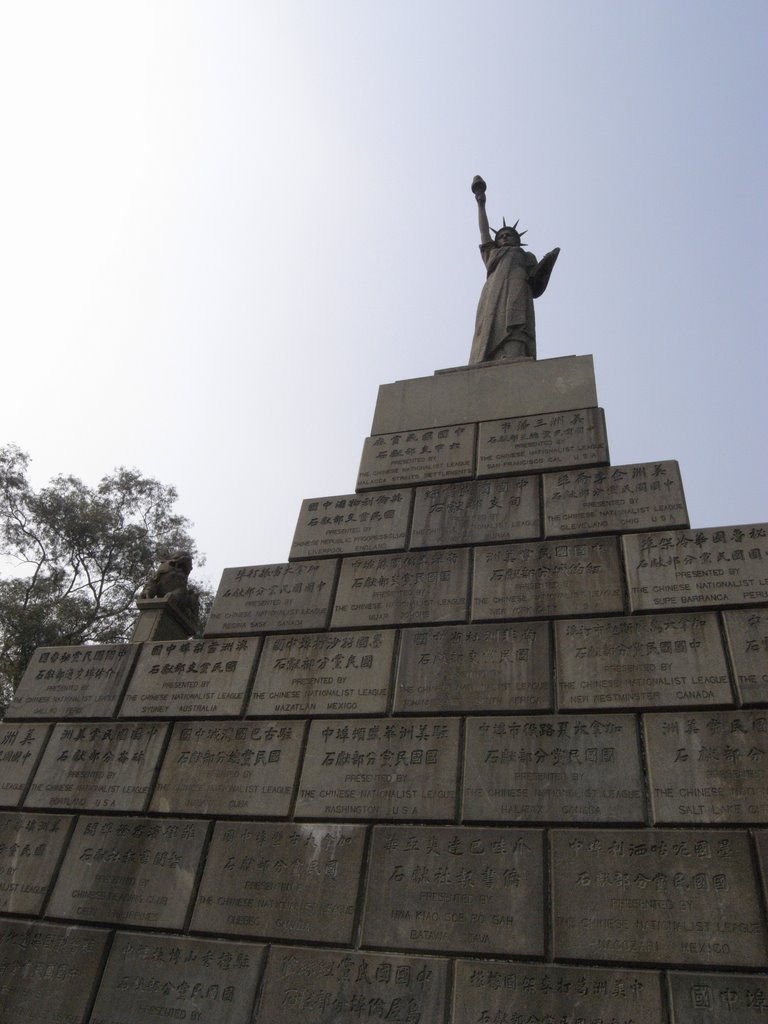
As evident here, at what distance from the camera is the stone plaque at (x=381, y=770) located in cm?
575

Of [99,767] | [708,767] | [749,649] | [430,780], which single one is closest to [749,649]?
[749,649]

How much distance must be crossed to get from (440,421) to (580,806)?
495 cm

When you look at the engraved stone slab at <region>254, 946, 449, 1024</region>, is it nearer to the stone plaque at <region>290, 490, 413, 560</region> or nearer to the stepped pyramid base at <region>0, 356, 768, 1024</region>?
the stepped pyramid base at <region>0, 356, 768, 1024</region>

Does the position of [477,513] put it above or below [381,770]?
above

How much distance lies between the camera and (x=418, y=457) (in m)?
8.72

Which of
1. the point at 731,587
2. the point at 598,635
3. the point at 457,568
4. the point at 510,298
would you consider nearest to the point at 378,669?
the point at 457,568

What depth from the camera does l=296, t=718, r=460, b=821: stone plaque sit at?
5746mm

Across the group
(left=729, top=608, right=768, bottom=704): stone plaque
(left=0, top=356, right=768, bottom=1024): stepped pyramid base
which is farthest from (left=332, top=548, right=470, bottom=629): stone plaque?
(left=729, top=608, right=768, bottom=704): stone plaque

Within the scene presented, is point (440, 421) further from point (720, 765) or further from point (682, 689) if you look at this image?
point (720, 765)

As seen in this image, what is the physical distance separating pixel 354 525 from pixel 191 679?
2.24 m

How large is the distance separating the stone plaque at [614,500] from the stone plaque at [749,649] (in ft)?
3.69

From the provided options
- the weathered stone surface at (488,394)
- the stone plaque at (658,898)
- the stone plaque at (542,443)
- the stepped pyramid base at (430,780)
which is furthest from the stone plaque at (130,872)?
the weathered stone surface at (488,394)

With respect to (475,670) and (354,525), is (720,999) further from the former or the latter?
(354,525)

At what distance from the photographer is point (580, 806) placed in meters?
5.37
